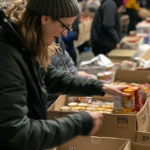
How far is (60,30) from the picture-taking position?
54.0 inches

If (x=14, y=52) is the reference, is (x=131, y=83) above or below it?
below

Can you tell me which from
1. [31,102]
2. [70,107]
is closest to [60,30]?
[31,102]

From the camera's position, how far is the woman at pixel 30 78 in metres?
1.13

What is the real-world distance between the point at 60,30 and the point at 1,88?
45 cm

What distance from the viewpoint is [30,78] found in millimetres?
1274

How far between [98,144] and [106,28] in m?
2.60

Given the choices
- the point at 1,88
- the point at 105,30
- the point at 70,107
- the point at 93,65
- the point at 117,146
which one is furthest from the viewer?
the point at 105,30

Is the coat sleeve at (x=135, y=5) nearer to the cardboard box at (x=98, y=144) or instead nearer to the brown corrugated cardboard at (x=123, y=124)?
the brown corrugated cardboard at (x=123, y=124)

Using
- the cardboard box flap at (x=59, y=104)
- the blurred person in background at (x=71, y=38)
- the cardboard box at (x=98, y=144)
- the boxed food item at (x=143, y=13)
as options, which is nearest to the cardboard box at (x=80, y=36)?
the boxed food item at (x=143, y=13)

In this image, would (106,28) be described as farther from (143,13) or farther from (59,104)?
(143,13)

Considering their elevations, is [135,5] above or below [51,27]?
below

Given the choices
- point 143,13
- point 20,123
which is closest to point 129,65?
point 20,123

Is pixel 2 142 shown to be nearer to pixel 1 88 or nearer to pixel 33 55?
pixel 1 88

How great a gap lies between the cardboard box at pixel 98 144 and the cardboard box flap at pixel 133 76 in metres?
1.20
